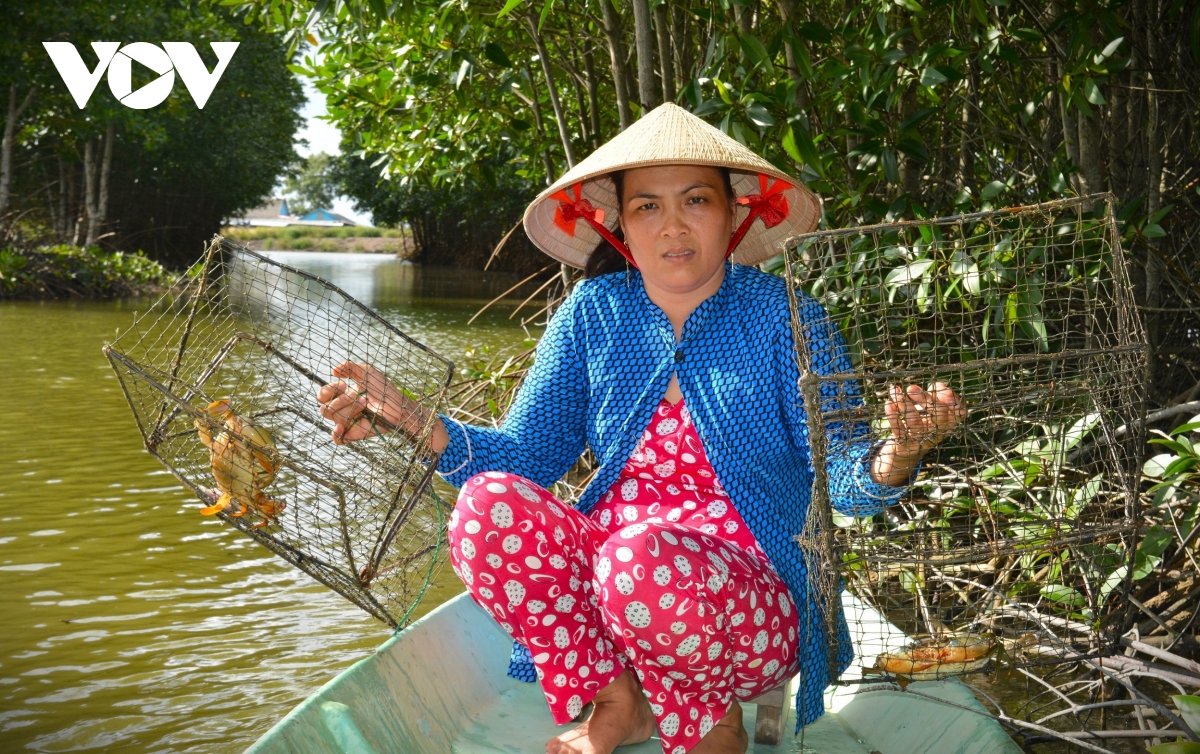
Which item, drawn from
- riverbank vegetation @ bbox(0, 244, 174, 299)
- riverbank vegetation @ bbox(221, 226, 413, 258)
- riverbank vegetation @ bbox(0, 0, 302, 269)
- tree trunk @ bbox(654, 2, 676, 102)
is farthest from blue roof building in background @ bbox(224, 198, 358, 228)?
tree trunk @ bbox(654, 2, 676, 102)

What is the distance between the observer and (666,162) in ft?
5.95

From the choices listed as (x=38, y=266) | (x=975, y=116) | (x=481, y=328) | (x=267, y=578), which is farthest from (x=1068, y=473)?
(x=38, y=266)

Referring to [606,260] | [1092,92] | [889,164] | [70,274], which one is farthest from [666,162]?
[70,274]

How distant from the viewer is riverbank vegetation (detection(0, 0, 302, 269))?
1335cm

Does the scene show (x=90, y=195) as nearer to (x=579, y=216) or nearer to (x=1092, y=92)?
(x=579, y=216)

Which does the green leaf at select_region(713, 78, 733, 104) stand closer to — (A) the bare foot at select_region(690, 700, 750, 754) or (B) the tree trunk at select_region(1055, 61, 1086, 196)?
(B) the tree trunk at select_region(1055, 61, 1086, 196)

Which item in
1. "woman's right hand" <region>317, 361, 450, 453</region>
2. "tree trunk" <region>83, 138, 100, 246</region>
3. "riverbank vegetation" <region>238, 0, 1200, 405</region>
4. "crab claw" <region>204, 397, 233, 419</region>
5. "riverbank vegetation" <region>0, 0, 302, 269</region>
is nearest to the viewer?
"woman's right hand" <region>317, 361, 450, 453</region>

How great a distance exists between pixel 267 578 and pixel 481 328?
7.75 m

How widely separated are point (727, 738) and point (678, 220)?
893 mm

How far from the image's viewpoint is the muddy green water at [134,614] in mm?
2506

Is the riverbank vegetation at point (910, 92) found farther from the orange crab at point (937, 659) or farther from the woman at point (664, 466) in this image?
the orange crab at point (937, 659)

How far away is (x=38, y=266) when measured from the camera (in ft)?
42.3

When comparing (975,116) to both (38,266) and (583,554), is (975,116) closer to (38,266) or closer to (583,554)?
(583,554)

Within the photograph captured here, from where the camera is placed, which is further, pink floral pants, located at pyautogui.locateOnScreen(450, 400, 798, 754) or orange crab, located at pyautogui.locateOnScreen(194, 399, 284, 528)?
orange crab, located at pyautogui.locateOnScreen(194, 399, 284, 528)
